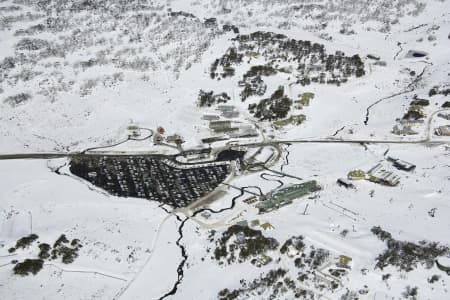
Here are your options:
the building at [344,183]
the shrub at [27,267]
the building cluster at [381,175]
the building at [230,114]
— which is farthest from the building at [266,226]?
the building at [230,114]

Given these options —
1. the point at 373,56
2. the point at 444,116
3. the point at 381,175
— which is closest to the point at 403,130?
the point at 444,116

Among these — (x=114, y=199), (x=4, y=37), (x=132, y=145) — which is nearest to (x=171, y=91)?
(x=132, y=145)

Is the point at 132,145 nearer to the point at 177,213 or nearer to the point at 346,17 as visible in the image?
the point at 177,213

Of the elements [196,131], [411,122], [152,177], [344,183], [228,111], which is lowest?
[152,177]

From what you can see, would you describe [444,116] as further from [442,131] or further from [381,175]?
[381,175]

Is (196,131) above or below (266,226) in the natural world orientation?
above

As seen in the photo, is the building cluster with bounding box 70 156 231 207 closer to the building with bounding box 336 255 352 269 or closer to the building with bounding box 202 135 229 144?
the building with bounding box 202 135 229 144
